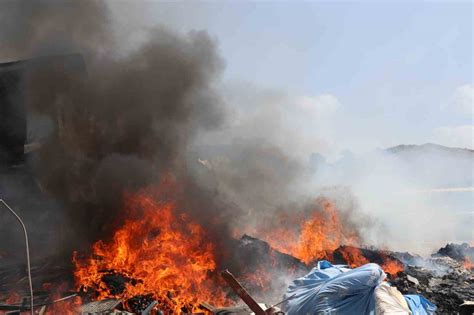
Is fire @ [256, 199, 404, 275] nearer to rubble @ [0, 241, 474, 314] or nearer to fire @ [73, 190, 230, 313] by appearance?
rubble @ [0, 241, 474, 314]

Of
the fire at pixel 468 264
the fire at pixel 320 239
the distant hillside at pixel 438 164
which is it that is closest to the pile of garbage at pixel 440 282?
the fire at pixel 468 264

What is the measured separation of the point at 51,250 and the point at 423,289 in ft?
47.2

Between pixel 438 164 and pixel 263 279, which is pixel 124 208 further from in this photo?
pixel 438 164

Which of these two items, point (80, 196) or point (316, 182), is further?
point (316, 182)

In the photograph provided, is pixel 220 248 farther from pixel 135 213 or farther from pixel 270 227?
pixel 270 227

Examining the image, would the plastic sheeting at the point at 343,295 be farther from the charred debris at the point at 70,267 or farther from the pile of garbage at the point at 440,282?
the pile of garbage at the point at 440,282

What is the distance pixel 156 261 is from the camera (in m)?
13.3

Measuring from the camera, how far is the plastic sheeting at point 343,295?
276 inches

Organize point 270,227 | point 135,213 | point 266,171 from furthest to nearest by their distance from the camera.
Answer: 1. point 266,171
2. point 270,227
3. point 135,213

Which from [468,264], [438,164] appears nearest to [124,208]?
[468,264]

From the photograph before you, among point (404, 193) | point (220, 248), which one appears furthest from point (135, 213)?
point (404, 193)

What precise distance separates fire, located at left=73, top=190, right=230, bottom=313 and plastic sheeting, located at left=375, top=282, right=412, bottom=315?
6.26m

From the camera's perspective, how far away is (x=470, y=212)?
45.7 metres

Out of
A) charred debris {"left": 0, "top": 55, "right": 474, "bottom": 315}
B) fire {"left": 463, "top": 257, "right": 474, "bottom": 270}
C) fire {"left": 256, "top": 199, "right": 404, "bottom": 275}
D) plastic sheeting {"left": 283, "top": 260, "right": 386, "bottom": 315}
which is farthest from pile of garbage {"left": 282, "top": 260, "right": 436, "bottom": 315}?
fire {"left": 463, "top": 257, "right": 474, "bottom": 270}
